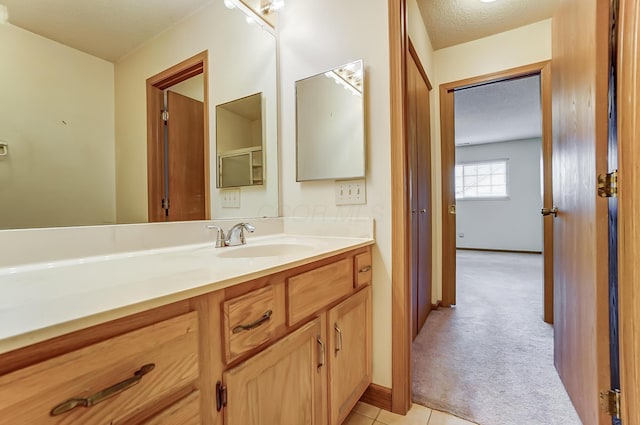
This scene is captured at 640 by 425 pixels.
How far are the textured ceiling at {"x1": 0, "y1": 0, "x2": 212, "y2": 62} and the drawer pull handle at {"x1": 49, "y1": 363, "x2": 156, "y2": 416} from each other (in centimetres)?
104

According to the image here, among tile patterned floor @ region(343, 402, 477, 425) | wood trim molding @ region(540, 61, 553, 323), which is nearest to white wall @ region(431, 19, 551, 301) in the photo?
wood trim molding @ region(540, 61, 553, 323)

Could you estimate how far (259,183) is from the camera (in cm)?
162

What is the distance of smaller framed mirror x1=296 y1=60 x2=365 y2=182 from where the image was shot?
1381 millimetres

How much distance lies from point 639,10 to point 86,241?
70.4 inches

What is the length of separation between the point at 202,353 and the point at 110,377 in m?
0.17

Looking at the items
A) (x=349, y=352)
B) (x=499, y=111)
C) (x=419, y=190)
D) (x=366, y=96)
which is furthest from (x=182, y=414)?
(x=499, y=111)

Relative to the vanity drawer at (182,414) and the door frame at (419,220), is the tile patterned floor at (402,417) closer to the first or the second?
the door frame at (419,220)

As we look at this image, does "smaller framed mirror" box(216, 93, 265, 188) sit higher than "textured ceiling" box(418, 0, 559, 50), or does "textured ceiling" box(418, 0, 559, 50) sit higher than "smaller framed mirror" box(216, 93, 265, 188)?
"textured ceiling" box(418, 0, 559, 50)

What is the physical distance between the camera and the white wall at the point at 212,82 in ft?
3.39

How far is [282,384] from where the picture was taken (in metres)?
0.81

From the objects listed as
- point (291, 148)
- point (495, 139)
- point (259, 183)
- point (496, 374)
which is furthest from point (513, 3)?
point (495, 139)

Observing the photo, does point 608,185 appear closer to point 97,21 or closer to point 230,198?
point 230,198

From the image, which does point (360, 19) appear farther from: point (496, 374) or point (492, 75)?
point (496, 374)

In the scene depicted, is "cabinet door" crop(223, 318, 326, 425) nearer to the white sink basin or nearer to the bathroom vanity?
the bathroom vanity
